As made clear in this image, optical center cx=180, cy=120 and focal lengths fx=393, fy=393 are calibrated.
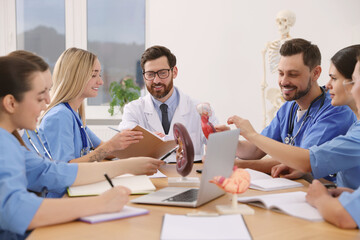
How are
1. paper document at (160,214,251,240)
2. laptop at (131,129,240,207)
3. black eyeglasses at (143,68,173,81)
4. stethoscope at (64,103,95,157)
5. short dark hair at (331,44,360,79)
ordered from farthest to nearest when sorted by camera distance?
black eyeglasses at (143,68,173,81), stethoscope at (64,103,95,157), short dark hair at (331,44,360,79), laptop at (131,129,240,207), paper document at (160,214,251,240)

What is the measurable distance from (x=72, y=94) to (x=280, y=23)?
2.98 metres

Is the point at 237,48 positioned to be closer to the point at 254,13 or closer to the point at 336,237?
the point at 254,13

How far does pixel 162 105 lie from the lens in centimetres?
299

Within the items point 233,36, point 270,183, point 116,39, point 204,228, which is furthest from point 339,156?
point 116,39

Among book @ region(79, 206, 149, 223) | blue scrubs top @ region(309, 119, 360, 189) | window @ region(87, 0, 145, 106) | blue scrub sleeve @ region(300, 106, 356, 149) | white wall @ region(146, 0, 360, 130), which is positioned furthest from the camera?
window @ region(87, 0, 145, 106)

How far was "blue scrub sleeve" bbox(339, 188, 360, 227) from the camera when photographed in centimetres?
113

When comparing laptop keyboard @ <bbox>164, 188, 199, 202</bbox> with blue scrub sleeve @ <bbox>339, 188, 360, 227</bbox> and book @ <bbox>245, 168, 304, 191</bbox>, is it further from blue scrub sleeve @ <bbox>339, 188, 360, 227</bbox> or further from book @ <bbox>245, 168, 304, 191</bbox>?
blue scrub sleeve @ <bbox>339, 188, 360, 227</bbox>

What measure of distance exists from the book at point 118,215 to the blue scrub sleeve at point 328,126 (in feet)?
3.98

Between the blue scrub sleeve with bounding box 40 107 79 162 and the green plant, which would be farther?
the green plant

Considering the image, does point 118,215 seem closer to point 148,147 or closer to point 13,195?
point 13,195

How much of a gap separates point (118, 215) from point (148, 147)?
885 millimetres

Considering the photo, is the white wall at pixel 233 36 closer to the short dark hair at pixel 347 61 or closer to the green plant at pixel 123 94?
the green plant at pixel 123 94

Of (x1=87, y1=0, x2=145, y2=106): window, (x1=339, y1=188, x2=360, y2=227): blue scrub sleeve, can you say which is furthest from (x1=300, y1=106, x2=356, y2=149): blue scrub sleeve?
(x1=87, y1=0, x2=145, y2=106): window

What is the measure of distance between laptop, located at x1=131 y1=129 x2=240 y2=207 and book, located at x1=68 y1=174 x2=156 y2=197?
78mm
